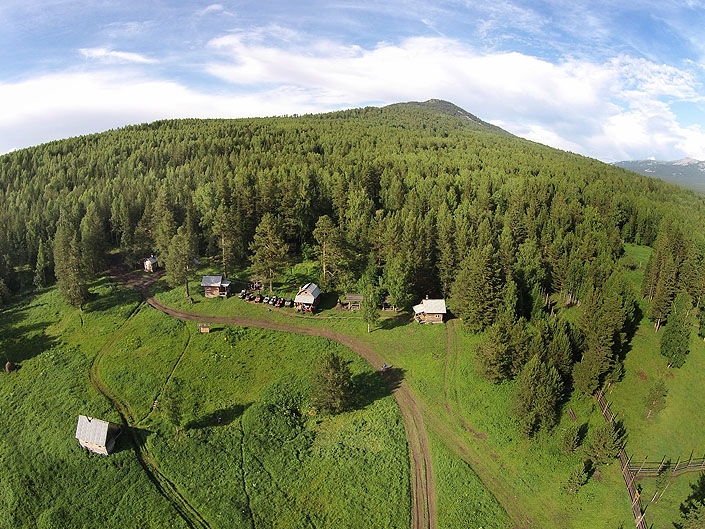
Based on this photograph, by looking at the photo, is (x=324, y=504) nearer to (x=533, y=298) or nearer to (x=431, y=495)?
(x=431, y=495)

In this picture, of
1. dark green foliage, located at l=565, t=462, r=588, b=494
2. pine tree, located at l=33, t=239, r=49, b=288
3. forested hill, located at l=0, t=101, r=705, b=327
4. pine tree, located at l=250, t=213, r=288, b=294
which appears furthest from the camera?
pine tree, located at l=33, t=239, r=49, b=288

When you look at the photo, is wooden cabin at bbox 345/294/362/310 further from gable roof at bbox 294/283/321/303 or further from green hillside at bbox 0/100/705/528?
gable roof at bbox 294/283/321/303

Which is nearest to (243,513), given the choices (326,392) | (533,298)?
(326,392)

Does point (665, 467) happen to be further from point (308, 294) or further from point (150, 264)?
point (150, 264)

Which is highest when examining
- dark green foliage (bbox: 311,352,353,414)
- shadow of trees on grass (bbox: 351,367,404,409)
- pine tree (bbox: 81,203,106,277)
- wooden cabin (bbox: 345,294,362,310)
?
pine tree (bbox: 81,203,106,277)

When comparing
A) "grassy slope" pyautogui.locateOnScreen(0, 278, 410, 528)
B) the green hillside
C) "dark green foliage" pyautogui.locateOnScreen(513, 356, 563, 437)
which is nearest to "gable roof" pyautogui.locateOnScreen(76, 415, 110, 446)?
"grassy slope" pyautogui.locateOnScreen(0, 278, 410, 528)

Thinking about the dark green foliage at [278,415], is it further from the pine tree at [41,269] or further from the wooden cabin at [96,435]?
the pine tree at [41,269]
